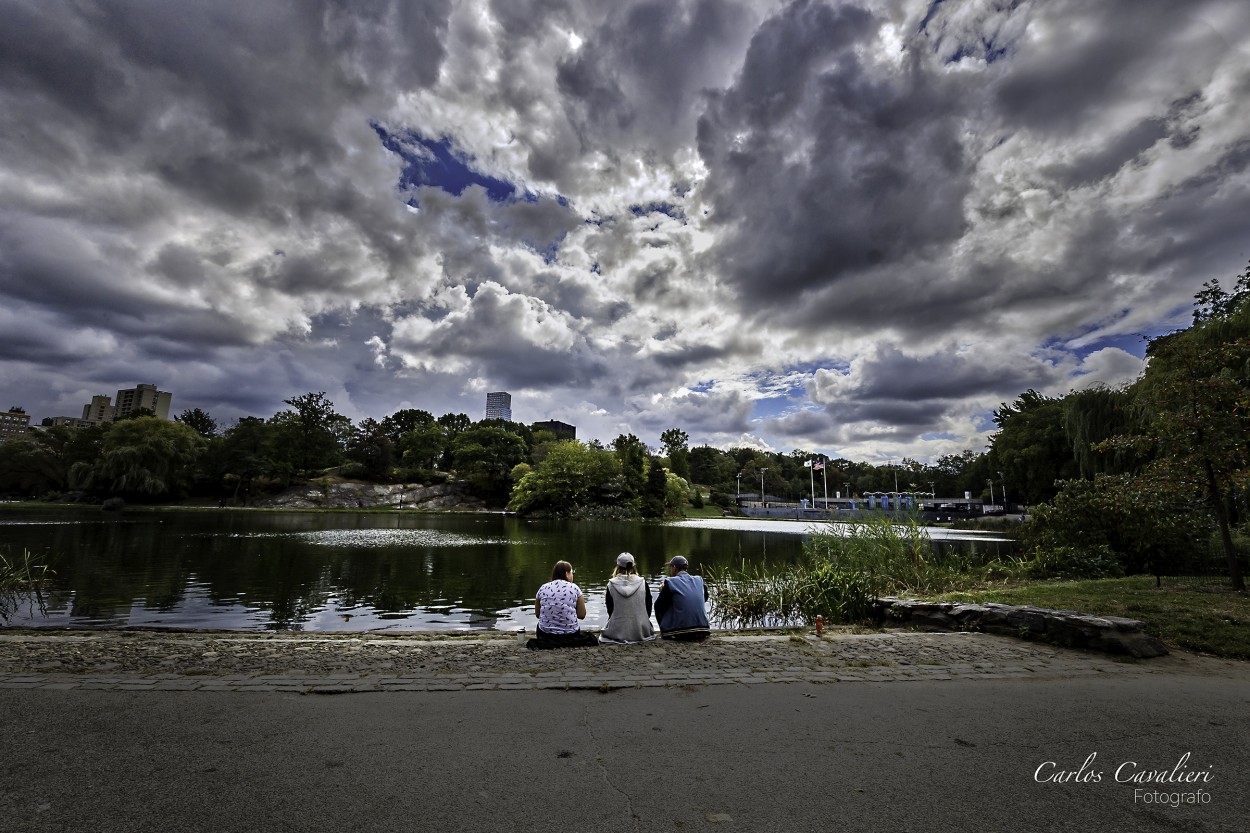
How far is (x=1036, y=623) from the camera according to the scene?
27.0ft

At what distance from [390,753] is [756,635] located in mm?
6356

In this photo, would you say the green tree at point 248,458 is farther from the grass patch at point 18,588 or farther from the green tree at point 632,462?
the grass patch at point 18,588

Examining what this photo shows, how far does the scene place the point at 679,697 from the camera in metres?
5.59

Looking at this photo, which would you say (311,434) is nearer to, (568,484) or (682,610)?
(568,484)

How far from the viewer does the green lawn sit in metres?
7.50

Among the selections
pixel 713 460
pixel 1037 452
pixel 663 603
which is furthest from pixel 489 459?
pixel 663 603

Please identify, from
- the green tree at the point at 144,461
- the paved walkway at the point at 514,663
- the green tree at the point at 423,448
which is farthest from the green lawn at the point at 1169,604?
the green tree at the point at 423,448

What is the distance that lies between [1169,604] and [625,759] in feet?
31.9

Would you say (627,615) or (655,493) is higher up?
(655,493)

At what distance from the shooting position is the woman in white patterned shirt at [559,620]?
8.08m

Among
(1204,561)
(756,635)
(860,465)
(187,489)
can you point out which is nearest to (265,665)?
(756,635)

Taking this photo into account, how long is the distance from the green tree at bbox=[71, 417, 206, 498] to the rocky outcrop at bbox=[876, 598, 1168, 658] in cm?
8273

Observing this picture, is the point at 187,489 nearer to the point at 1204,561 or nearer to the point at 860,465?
the point at 1204,561

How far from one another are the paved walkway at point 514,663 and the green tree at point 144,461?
75.5 metres
